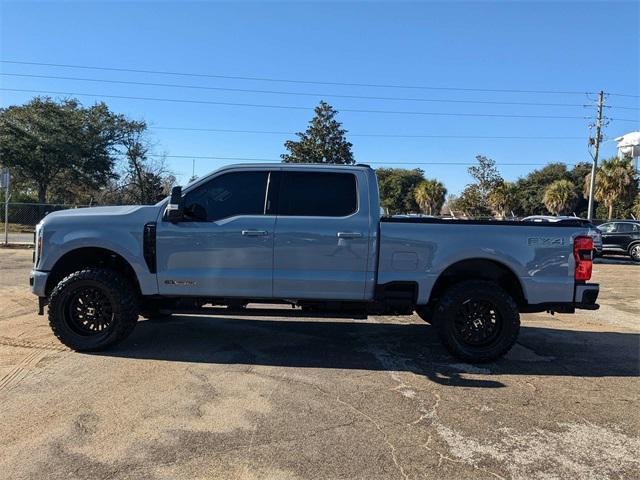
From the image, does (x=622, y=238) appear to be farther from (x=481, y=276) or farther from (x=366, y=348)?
(x=366, y=348)

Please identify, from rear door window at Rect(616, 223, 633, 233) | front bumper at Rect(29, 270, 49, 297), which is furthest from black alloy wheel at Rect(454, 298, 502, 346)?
rear door window at Rect(616, 223, 633, 233)

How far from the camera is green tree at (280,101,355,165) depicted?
4478 cm

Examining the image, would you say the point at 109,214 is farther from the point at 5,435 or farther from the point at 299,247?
the point at 5,435

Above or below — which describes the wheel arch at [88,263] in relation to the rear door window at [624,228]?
below

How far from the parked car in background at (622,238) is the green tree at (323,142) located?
24590mm

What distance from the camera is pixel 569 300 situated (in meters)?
5.82

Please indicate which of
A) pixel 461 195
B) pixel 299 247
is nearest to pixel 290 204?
pixel 299 247

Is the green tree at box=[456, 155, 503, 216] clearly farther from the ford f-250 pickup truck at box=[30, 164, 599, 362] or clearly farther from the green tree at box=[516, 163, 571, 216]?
the ford f-250 pickup truck at box=[30, 164, 599, 362]

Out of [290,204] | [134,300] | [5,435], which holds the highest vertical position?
[290,204]

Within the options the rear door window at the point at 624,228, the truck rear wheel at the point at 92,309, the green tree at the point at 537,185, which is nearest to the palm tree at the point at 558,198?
the green tree at the point at 537,185

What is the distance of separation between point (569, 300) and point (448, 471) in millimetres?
3138

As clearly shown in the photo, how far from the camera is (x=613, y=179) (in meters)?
41.8

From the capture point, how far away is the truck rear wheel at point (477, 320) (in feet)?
18.9

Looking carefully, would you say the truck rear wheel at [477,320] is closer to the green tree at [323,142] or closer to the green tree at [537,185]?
the green tree at [323,142]
